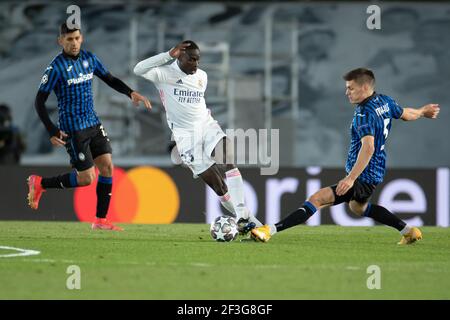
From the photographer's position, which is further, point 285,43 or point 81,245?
point 285,43

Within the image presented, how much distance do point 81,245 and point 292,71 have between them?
47.8ft

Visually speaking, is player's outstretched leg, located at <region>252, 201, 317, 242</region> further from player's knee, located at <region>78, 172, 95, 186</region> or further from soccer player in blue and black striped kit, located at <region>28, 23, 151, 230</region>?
player's knee, located at <region>78, 172, 95, 186</region>

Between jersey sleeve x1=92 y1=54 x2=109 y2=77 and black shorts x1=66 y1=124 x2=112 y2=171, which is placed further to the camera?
jersey sleeve x1=92 y1=54 x2=109 y2=77

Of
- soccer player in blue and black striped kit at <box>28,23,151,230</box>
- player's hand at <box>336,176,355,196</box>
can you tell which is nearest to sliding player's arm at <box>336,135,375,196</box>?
player's hand at <box>336,176,355,196</box>

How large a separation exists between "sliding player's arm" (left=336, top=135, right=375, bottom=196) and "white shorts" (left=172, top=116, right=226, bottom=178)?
1838 mm

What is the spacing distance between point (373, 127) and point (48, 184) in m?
4.00

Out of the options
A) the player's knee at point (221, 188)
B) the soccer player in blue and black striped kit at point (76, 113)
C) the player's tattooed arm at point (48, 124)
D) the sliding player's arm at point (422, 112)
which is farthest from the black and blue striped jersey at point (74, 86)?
the sliding player's arm at point (422, 112)

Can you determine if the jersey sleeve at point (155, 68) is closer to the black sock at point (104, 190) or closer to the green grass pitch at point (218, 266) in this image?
the black sock at point (104, 190)

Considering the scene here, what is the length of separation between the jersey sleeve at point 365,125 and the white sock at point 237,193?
5.02 feet

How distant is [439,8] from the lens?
984 inches

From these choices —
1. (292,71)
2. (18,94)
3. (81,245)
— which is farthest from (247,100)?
(81,245)

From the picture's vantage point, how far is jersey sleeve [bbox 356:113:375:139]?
943 cm

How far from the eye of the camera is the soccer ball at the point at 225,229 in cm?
1000

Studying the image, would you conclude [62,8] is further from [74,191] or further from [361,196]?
[361,196]
